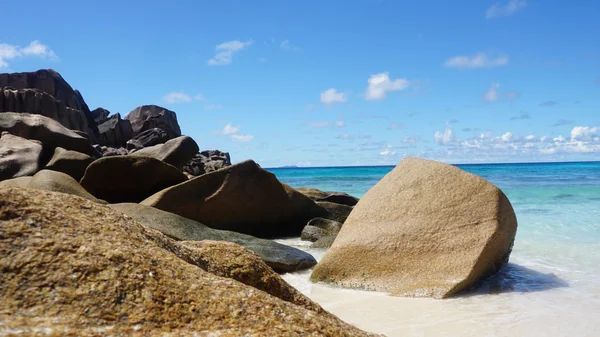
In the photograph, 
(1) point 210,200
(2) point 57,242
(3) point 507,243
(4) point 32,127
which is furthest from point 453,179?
(4) point 32,127

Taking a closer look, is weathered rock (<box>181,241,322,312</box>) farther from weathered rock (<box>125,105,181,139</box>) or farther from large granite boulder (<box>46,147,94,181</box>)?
weathered rock (<box>125,105,181,139</box>)

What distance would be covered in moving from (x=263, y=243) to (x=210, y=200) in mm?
2032

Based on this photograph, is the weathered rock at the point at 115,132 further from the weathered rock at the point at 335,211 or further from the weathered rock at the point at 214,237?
the weathered rock at the point at 214,237

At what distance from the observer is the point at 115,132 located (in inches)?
1150

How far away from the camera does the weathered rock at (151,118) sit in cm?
3212

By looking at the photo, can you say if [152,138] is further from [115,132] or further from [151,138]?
[115,132]

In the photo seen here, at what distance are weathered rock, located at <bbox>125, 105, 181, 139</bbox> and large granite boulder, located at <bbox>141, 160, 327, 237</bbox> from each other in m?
24.2

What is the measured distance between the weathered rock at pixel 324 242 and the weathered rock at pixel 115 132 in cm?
2349

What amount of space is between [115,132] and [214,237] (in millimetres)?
24744

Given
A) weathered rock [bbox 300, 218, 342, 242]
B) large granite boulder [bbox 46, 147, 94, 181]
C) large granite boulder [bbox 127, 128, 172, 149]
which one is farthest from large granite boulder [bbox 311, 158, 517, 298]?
large granite boulder [bbox 127, 128, 172, 149]

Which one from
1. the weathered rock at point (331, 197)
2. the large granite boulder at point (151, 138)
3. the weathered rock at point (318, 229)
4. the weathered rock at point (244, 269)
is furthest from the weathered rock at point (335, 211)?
the large granite boulder at point (151, 138)

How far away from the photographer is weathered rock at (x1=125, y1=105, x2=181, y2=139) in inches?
1265

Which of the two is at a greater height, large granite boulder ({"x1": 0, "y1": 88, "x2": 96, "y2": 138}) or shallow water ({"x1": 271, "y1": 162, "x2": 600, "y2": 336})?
large granite boulder ({"x1": 0, "y1": 88, "x2": 96, "y2": 138})

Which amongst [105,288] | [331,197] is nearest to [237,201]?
[331,197]
